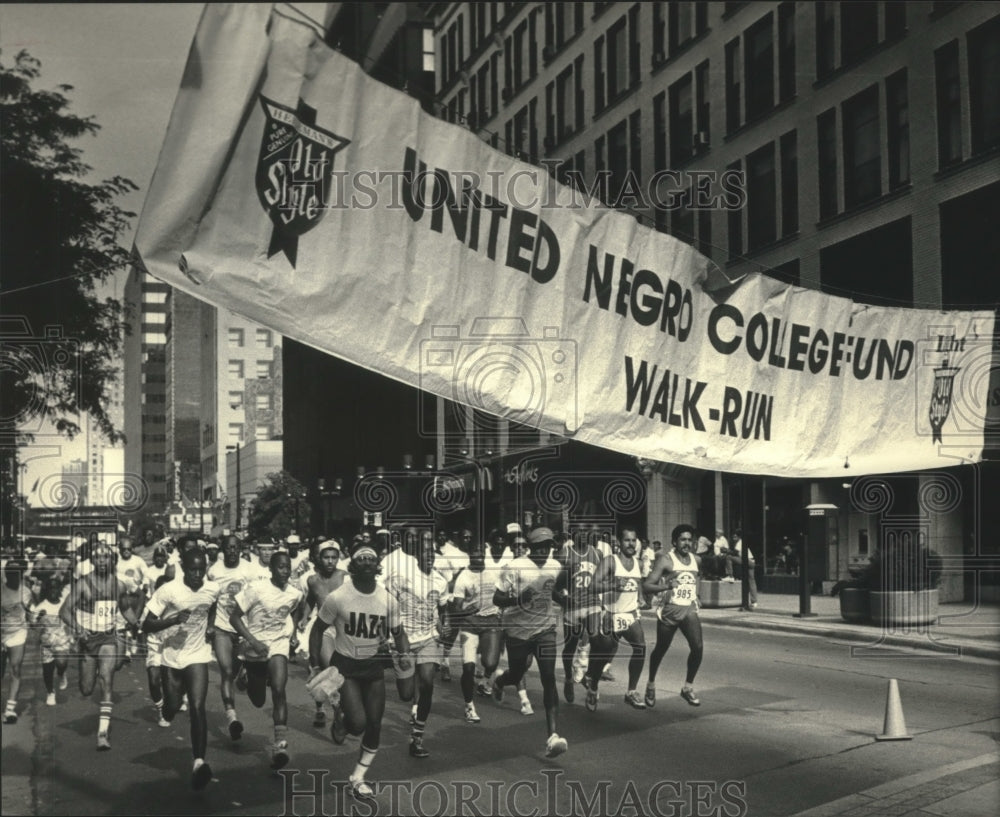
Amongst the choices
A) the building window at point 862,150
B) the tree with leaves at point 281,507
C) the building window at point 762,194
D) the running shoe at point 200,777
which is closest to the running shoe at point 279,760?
the running shoe at point 200,777

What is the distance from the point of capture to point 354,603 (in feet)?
27.7

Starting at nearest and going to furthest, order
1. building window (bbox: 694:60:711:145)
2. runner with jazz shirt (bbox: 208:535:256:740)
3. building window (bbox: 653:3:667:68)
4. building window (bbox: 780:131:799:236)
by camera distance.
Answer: runner with jazz shirt (bbox: 208:535:256:740)
building window (bbox: 780:131:799:236)
building window (bbox: 694:60:711:145)
building window (bbox: 653:3:667:68)

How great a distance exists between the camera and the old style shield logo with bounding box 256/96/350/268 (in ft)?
9.63

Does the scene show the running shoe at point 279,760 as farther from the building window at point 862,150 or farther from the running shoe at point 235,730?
the building window at point 862,150

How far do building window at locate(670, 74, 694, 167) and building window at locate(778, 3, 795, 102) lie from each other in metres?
3.83

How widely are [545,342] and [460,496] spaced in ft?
162

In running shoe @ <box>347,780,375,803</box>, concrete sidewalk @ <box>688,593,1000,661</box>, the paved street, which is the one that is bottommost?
concrete sidewalk @ <box>688,593,1000,661</box>

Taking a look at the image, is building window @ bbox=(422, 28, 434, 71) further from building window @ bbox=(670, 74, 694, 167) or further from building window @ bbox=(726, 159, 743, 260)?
building window @ bbox=(726, 159, 743, 260)

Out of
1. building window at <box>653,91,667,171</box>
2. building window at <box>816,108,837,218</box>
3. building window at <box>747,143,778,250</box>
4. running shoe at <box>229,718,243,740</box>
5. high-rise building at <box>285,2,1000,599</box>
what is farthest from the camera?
building window at <box>653,91,667,171</box>

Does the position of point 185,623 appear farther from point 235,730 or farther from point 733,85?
point 733,85

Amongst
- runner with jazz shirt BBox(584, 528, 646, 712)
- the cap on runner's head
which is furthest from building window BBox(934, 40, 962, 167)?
the cap on runner's head

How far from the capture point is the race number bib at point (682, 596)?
12.0 m

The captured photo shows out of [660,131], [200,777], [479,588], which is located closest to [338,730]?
[200,777]

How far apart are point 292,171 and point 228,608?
8.29m
